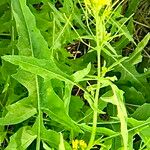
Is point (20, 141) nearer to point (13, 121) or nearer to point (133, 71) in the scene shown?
point (13, 121)

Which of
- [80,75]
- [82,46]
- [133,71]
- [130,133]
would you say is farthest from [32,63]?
[82,46]

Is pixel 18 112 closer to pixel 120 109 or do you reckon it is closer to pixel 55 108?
pixel 55 108

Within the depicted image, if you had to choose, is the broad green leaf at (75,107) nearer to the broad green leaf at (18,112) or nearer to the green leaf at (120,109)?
the broad green leaf at (18,112)

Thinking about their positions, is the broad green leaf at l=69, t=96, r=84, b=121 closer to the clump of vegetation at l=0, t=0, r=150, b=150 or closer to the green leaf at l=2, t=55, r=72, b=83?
the clump of vegetation at l=0, t=0, r=150, b=150

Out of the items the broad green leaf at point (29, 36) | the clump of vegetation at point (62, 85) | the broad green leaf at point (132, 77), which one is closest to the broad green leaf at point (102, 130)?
the clump of vegetation at point (62, 85)

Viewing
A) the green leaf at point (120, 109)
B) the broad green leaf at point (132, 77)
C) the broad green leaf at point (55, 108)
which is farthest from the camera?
the broad green leaf at point (132, 77)

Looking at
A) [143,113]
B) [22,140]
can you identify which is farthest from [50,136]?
[143,113]

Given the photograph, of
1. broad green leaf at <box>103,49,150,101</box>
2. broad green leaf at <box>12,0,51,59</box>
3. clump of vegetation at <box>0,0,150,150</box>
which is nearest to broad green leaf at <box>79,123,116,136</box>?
clump of vegetation at <box>0,0,150,150</box>
